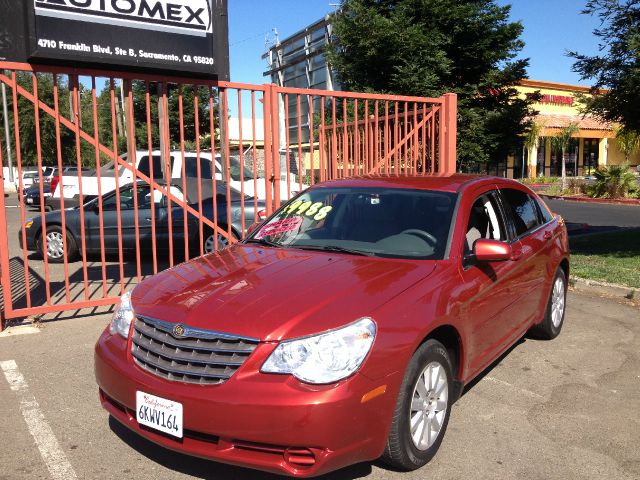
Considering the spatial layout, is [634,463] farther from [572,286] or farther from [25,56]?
[25,56]

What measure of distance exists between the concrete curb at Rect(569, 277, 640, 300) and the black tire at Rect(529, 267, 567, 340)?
180 cm

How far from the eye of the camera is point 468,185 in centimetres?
431

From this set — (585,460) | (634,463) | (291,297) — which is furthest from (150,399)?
(634,463)

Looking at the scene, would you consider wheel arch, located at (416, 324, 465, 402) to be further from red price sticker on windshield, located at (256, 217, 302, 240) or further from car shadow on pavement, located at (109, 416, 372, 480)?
red price sticker on windshield, located at (256, 217, 302, 240)

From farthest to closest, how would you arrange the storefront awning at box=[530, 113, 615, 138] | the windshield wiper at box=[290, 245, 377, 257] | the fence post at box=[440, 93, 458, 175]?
the storefront awning at box=[530, 113, 615, 138], the fence post at box=[440, 93, 458, 175], the windshield wiper at box=[290, 245, 377, 257]

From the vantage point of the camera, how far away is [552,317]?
542 cm

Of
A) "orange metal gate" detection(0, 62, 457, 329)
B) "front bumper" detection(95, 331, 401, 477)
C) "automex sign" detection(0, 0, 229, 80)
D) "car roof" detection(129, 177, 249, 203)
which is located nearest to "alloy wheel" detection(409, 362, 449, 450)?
"front bumper" detection(95, 331, 401, 477)

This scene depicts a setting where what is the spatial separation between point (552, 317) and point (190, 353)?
3.79m

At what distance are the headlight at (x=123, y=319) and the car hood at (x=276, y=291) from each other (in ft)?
0.22

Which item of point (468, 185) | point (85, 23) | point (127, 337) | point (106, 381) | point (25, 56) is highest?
point (85, 23)

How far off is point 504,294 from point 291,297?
1.77 metres

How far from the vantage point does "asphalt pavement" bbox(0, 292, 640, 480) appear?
3.21 meters

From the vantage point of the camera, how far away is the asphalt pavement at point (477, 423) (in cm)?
321

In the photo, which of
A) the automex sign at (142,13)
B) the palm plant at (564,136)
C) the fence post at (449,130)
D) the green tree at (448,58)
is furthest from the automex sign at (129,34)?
the palm plant at (564,136)
